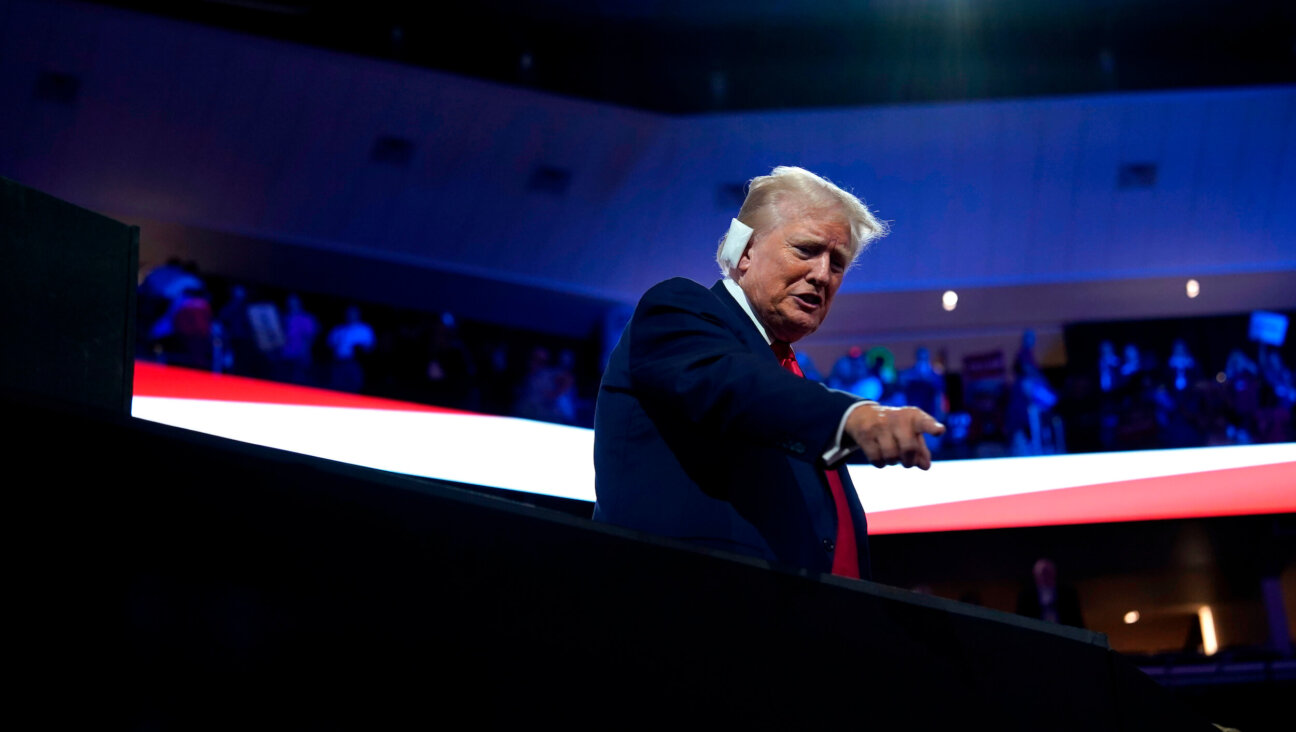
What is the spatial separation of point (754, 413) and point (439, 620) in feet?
1.24

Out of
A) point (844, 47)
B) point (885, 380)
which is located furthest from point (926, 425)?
point (844, 47)

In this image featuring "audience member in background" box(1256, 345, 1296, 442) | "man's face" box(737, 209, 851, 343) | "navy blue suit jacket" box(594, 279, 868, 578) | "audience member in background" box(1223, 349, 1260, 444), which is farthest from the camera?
"audience member in background" box(1223, 349, 1260, 444)

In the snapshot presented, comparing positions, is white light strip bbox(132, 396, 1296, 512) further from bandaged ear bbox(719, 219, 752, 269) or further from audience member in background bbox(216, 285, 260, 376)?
bandaged ear bbox(719, 219, 752, 269)

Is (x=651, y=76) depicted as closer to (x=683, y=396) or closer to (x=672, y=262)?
(x=672, y=262)

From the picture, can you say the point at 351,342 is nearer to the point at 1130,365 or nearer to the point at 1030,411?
the point at 1030,411

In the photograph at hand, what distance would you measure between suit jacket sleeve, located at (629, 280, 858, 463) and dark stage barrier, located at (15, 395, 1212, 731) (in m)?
0.15

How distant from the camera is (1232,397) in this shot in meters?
8.40

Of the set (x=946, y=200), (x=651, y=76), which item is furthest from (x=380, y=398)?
(x=946, y=200)

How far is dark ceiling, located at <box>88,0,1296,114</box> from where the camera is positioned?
11281mm

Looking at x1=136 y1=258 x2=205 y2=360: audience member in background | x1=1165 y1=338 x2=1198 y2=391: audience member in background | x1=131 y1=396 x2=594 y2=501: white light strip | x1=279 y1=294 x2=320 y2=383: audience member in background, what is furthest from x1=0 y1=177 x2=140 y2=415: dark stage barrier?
x1=1165 y1=338 x2=1198 y2=391: audience member in background

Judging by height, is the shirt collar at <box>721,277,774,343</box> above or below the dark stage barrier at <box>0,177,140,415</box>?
above

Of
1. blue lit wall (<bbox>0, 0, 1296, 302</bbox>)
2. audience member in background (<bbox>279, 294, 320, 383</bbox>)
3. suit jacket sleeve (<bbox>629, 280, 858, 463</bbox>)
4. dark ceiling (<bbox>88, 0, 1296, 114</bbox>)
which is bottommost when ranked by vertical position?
suit jacket sleeve (<bbox>629, 280, 858, 463</bbox>)

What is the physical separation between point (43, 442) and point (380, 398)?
208 inches

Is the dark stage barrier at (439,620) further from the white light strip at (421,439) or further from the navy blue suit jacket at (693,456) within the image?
the white light strip at (421,439)
